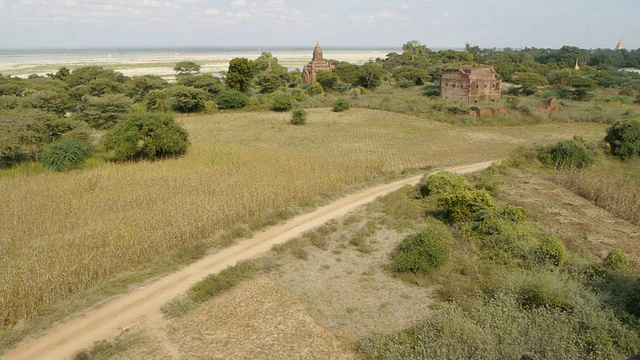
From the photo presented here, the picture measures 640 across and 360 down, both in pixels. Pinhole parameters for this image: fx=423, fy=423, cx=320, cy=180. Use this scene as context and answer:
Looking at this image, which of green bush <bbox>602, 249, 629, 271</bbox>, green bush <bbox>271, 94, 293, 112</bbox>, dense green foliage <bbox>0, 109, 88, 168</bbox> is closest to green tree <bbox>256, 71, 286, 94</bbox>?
green bush <bbox>271, 94, 293, 112</bbox>

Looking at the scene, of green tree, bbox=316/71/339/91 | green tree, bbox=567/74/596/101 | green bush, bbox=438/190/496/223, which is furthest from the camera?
green tree, bbox=316/71/339/91

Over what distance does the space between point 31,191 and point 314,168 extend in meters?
10.0

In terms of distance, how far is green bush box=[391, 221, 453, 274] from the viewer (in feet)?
31.1

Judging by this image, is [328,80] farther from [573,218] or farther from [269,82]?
[573,218]

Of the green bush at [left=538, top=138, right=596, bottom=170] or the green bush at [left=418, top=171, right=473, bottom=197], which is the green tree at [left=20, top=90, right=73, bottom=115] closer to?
the green bush at [left=418, top=171, right=473, bottom=197]

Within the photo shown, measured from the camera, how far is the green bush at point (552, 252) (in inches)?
373

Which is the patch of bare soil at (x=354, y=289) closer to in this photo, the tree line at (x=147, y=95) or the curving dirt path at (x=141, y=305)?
the curving dirt path at (x=141, y=305)

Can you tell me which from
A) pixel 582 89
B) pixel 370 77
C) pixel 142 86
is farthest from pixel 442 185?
pixel 370 77

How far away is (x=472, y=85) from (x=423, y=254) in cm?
3431

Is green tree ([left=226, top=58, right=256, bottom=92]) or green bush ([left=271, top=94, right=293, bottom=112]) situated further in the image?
green tree ([left=226, top=58, right=256, bottom=92])

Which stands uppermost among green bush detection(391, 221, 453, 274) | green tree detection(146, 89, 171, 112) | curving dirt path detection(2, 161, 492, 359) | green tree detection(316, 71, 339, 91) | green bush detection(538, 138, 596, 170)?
green tree detection(316, 71, 339, 91)

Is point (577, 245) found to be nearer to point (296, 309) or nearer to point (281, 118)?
point (296, 309)

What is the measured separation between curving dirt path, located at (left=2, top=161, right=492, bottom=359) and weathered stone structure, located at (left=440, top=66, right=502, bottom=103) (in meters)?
32.1

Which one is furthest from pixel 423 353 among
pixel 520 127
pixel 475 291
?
pixel 520 127
